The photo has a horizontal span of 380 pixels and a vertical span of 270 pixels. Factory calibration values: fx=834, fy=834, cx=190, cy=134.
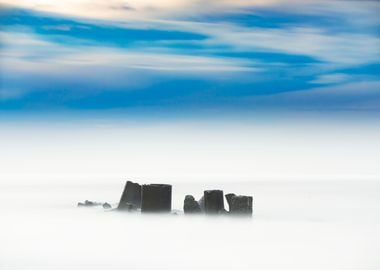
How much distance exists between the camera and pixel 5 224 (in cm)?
1033

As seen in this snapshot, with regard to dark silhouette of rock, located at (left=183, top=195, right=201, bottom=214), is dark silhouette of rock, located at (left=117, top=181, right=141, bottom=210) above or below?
above

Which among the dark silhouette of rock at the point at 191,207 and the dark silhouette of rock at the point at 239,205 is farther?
the dark silhouette of rock at the point at 191,207

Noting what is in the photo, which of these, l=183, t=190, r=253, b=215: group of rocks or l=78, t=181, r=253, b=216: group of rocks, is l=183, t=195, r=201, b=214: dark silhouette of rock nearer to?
l=78, t=181, r=253, b=216: group of rocks

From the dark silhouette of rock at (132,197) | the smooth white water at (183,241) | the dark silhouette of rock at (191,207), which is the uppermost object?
the dark silhouette of rock at (132,197)

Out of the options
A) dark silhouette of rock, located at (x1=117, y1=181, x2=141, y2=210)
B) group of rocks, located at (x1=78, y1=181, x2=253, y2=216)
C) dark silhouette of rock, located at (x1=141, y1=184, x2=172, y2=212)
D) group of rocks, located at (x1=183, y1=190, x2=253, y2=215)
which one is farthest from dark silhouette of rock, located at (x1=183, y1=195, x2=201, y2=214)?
dark silhouette of rock, located at (x1=117, y1=181, x2=141, y2=210)

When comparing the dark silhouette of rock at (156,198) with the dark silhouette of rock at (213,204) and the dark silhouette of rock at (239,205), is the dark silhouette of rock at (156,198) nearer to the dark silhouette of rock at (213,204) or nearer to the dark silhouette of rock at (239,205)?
the dark silhouette of rock at (213,204)

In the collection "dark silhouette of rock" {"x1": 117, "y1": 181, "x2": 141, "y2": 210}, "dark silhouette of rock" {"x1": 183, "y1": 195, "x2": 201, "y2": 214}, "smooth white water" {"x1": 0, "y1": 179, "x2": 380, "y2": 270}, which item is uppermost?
"dark silhouette of rock" {"x1": 117, "y1": 181, "x2": 141, "y2": 210}

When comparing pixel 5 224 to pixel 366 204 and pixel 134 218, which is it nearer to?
pixel 134 218

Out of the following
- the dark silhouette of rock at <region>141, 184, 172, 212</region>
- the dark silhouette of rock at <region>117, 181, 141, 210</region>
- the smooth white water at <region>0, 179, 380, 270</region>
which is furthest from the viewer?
the dark silhouette of rock at <region>117, 181, 141, 210</region>

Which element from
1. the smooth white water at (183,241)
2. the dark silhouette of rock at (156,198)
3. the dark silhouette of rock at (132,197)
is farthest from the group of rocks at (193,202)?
the dark silhouette of rock at (132,197)

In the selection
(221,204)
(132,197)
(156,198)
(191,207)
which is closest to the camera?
(156,198)

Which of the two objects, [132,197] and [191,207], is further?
[132,197]

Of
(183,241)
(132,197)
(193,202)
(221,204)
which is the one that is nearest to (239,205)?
(221,204)

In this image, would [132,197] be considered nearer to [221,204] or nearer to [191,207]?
[191,207]
